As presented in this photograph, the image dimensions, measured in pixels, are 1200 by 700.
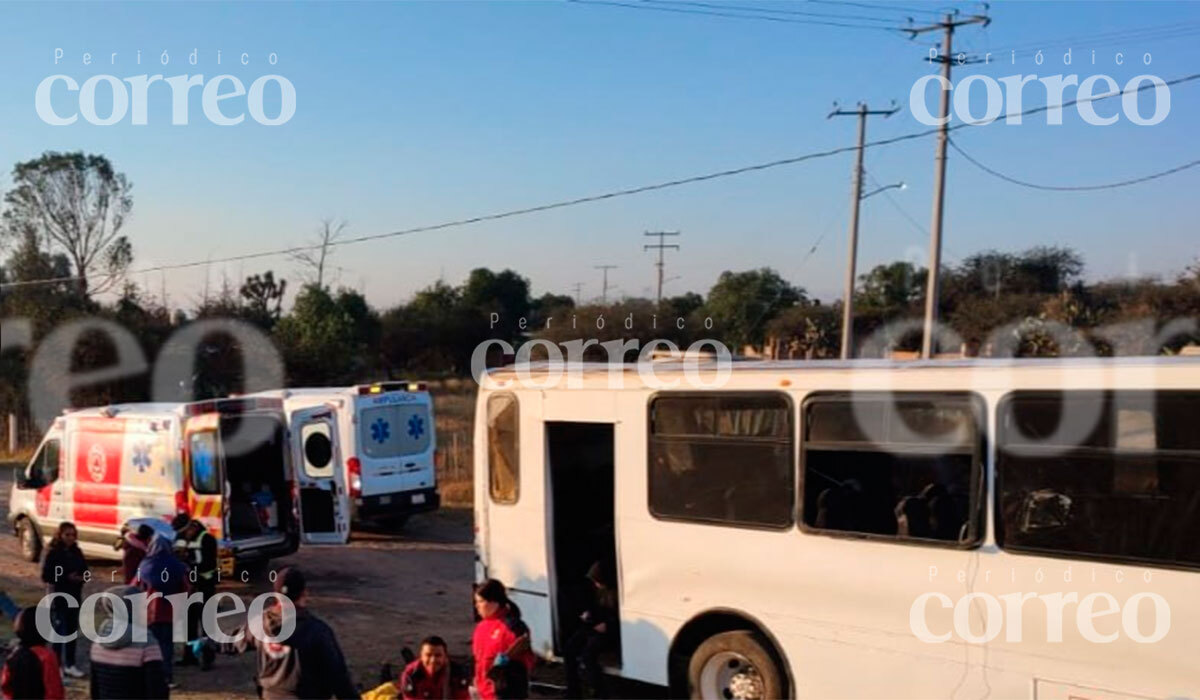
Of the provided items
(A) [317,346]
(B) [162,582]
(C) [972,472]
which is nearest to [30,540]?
(B) [162,582]

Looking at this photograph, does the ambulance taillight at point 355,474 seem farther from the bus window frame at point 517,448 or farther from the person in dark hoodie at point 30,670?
the person in dark hoodie at point 30,670

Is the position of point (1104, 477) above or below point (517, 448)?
above

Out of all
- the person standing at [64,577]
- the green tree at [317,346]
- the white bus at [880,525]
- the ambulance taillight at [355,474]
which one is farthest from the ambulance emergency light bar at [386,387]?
the green tree at [317,346]

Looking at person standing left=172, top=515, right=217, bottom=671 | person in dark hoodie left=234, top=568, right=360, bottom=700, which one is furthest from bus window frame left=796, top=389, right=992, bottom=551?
person standing left=172, top=515, right=217, bottom=671

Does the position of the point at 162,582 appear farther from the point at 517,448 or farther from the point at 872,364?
the point at 872,364

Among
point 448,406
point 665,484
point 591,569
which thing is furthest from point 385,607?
point 448,406

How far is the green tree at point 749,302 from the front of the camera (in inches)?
1992

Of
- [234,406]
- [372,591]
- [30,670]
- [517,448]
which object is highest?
[517,448]

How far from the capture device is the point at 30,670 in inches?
230

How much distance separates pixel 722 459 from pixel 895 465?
4.35 ft

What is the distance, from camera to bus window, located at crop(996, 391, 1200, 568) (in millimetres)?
6098

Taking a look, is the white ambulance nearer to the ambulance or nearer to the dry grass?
the ambulance

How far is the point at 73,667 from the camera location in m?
9.95

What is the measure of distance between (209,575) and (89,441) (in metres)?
5.77
